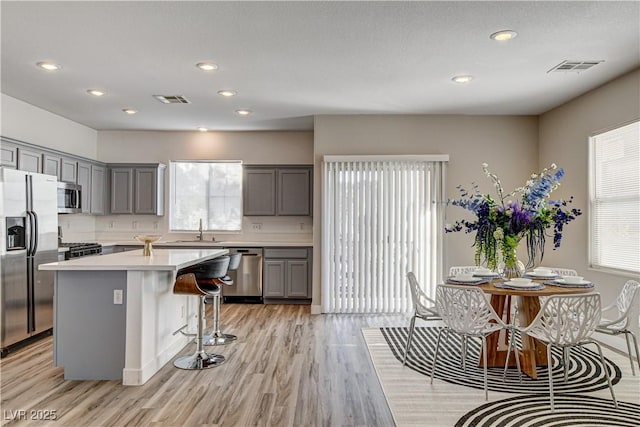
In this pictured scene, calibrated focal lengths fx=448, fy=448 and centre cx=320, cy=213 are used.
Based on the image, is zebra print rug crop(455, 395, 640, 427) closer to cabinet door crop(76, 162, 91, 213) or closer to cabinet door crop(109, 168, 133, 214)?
cabinet door crop(76, 162, 91, 213)

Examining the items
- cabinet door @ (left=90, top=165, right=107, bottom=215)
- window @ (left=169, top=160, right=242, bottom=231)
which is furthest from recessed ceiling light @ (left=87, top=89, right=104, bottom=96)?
window @ (left=169, top=160, right=242, bottom=231)

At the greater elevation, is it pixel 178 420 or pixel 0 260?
pixel 0 260

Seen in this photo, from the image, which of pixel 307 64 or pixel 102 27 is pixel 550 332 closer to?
pixel 307 64

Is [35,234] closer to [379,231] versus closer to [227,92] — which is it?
[227,92]

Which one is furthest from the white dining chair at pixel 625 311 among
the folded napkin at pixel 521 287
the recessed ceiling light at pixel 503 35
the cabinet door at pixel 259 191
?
the cabinet door at pixel 259 191

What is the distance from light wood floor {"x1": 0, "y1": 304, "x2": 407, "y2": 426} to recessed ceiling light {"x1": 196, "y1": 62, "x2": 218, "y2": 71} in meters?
2.59

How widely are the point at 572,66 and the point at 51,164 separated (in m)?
5.75

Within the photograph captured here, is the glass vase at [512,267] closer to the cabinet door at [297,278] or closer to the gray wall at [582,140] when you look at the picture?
the gray wall at [582,140]

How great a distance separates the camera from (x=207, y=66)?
3984mm

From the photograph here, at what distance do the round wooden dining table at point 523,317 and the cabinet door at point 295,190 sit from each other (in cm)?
366

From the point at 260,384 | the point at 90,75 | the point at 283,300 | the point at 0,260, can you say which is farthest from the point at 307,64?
the point at 283,300

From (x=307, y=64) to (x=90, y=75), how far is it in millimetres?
2097

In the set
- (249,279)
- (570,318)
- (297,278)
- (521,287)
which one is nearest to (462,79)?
(521,287)

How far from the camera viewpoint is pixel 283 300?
6609 mm
